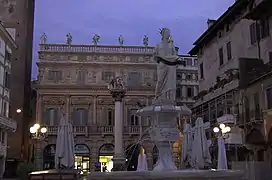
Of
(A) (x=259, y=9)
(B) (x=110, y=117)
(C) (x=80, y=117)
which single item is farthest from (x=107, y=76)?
(A) (x=259, y=9)

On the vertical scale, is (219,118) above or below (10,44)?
below

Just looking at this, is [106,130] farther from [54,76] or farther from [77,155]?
[54,76]

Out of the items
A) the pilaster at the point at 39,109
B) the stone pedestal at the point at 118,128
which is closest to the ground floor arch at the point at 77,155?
the pilaster at the point at 39,109

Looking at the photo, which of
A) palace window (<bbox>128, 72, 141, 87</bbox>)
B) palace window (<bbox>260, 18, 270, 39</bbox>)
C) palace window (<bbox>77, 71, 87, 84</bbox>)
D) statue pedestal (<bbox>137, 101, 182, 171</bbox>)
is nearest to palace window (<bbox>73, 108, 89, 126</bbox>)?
palace window (<bbox>77, 71, 87, 84</bbox>)

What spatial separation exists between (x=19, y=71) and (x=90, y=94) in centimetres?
909

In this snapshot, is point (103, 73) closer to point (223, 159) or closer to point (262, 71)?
point (262, 71)

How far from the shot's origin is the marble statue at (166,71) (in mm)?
13281

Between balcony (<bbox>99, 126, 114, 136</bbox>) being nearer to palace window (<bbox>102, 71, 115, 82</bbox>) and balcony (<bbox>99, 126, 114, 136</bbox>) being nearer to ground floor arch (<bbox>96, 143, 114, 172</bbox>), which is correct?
ground floor arch (<bbox>96, 143, 114, 172</bbox>)

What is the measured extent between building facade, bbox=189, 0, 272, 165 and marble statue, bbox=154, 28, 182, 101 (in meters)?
17.4

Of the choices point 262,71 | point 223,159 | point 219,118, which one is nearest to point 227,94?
point 219,118

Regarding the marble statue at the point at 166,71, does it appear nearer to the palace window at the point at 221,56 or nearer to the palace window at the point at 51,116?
the palace window at the point at 221,56

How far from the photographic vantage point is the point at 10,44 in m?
42.4

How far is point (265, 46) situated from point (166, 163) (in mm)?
19523

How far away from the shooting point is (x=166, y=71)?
13.3 meters
